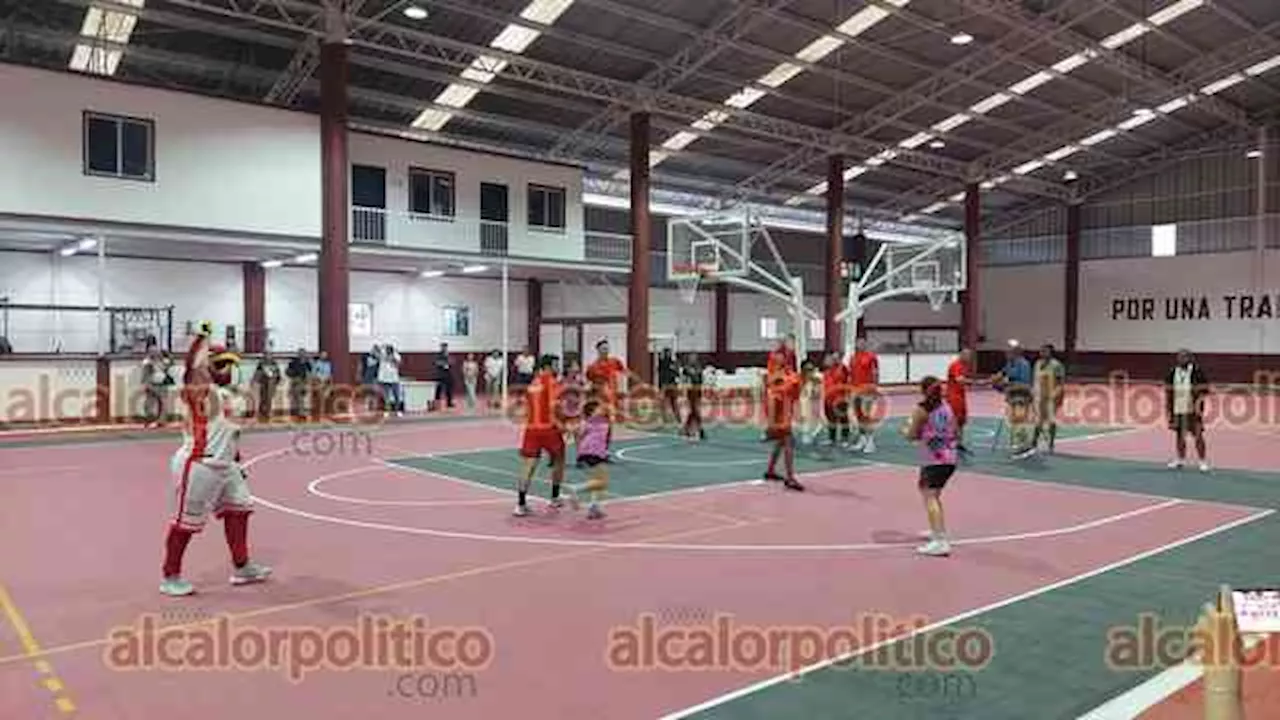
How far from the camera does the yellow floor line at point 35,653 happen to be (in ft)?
17.2

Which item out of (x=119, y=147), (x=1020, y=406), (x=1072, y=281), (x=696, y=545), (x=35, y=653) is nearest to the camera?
(x=35, y=653)

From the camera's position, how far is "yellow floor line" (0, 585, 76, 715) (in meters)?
5.23

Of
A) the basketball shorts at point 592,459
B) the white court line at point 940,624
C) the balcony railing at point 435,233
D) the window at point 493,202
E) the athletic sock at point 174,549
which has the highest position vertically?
the window at point 493,202

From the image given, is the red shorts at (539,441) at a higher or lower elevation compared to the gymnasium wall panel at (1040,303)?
lower

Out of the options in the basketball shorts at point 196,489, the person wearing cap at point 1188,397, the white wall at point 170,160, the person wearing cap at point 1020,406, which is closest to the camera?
the basketball shorts at point 196,489

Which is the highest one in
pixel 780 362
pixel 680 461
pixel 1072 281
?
pixel 1072 281

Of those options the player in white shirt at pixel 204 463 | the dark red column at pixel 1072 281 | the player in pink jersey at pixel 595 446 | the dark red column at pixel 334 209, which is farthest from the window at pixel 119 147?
the dark red column at pixel 1072 281

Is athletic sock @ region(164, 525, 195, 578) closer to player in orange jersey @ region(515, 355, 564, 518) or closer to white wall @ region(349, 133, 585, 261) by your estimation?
player in orange jersey @ region(515, 355, 564, 518)

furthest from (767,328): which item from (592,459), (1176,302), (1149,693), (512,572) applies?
(1149,693)

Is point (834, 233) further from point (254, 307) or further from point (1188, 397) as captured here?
point (1188, 397)

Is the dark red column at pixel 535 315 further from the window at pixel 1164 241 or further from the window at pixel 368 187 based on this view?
the window at pixel 1164 241

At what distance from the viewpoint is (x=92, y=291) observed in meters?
26.8

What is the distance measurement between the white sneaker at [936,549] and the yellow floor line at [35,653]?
6838 millimetres

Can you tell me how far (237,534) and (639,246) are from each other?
23.1 m
